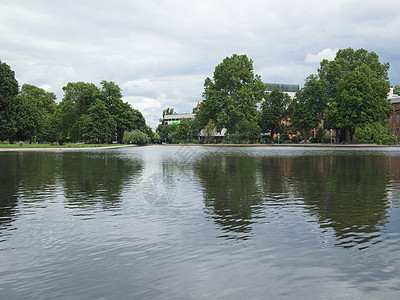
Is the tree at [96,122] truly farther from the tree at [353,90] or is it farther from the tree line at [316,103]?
the tree at [353,90]

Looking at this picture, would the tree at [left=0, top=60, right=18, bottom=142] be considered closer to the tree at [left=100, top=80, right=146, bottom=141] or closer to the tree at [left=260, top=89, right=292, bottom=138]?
the tree at [left=100, top=80, right=146, bottom=141]

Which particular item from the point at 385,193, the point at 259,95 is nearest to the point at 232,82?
the point at 259,95

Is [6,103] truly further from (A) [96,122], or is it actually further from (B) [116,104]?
(B) [116,104]

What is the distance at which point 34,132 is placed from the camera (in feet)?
288

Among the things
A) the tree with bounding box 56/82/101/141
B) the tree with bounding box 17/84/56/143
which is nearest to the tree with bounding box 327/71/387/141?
the tree with bounding box 56/82/101/141

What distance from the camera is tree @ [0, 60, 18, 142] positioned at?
6919cm

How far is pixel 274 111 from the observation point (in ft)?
367

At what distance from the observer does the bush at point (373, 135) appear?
7900 centimetres

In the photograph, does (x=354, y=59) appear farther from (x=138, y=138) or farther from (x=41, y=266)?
(x=41, y=266)

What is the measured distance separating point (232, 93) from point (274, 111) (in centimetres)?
1940

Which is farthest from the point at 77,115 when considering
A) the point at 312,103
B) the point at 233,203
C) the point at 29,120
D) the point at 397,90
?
the point at 397,90

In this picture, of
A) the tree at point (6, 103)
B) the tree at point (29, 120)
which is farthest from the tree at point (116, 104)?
the tree at point (6, 103)

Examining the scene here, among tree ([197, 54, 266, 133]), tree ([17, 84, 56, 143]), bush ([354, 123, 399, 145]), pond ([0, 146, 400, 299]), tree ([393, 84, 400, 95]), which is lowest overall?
pond ([0, 146, 400, 299])

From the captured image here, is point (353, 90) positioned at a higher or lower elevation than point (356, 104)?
higher
